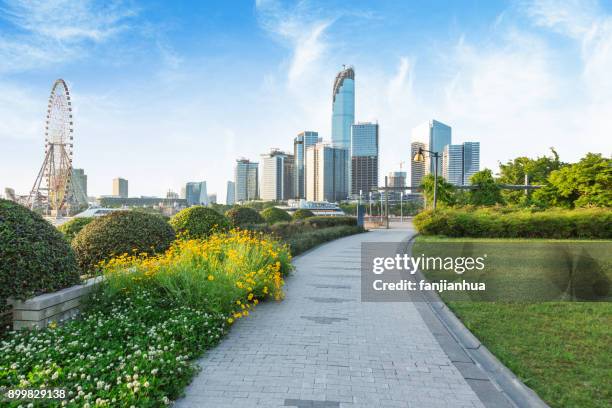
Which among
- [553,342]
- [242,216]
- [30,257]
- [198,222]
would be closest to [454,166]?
[242,216]

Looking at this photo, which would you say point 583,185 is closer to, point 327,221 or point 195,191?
point 327,221

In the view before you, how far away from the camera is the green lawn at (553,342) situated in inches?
121

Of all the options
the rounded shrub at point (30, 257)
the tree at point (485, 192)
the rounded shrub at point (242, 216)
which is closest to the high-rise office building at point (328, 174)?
the tree at point (485, 192)

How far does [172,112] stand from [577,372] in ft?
59.6

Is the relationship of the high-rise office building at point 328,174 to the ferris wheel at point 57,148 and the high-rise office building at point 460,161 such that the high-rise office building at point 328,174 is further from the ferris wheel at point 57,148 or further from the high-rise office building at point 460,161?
the ferris wheel at point 57,148

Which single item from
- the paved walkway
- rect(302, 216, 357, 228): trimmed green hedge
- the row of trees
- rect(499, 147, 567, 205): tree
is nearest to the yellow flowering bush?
the paved walkway

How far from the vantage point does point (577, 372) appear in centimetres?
336

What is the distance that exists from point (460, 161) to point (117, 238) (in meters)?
57.9

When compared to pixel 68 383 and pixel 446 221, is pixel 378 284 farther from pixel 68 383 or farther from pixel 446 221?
pixel 446 221

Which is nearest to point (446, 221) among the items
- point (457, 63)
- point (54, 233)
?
point (457, 63)

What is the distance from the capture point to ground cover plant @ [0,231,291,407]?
2.77 metres

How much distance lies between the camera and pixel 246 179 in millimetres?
152250

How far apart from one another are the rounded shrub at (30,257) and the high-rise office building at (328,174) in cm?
10712

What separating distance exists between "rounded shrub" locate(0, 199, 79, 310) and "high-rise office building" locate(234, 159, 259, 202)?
474ft
